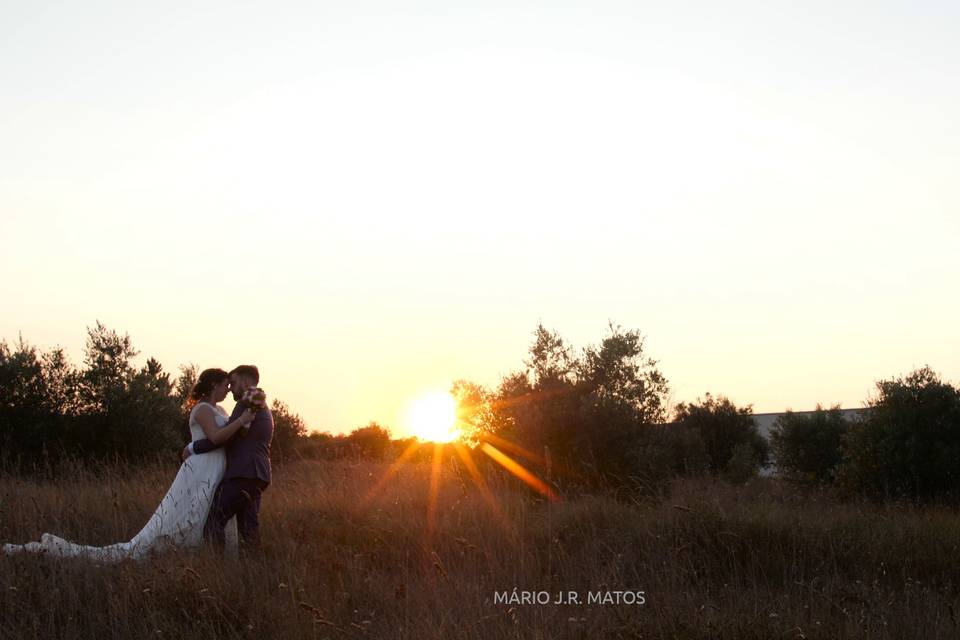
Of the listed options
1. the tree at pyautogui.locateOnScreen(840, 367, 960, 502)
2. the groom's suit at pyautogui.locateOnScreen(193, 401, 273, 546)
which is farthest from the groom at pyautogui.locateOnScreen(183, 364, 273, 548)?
the tree at pyautogui.locateOnScreen(840, 367, 960, 502)

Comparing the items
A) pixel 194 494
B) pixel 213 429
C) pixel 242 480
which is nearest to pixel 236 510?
pixel 242 480

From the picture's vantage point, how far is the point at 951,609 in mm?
7004

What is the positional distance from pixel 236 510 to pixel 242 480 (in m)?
0.31

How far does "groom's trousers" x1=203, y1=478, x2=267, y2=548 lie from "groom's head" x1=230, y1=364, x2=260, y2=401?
938 mm

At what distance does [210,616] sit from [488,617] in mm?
2153

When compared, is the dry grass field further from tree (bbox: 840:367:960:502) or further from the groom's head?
tree (bbox: 840:367:960:502)

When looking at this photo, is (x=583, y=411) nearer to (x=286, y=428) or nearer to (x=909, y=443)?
(x=909, y=443)

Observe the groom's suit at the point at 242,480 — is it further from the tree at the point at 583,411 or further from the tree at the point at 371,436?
the tree at the point at 371,436

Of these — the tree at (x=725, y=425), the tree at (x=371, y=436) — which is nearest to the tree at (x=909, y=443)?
the tree at (x=371, y=436)

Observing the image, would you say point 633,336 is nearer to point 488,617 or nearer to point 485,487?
point 485,487

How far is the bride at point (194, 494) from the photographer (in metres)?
8.95

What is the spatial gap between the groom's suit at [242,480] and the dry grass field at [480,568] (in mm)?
481

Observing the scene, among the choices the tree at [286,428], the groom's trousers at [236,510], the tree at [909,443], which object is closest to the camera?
the groom's trousers at [236,510]

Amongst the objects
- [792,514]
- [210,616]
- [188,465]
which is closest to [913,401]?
[792,514]
